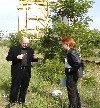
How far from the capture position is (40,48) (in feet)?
34.2

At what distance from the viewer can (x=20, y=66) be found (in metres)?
6.74

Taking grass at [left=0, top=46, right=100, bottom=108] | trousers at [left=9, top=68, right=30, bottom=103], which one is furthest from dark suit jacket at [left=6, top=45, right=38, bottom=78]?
grass at [left=0, top=46, right=100, bottom=108]

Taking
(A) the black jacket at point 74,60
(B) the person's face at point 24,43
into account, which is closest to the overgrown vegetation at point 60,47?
(B) the person's face at point 24,43

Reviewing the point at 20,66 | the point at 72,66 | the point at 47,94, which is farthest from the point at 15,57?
the point at 47,94

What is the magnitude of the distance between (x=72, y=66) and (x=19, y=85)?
4.82 feet

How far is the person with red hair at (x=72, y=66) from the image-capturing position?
598cm

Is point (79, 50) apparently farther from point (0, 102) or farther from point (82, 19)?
point (0, 102)

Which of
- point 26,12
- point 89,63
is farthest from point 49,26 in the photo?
point 26,12

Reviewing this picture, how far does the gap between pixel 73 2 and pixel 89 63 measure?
81.4 inches

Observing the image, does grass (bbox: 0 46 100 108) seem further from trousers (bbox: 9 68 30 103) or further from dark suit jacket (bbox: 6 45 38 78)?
dark suit jacket (bbox: 6 45 38 78)

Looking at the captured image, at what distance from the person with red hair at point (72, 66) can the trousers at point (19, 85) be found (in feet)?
3.61

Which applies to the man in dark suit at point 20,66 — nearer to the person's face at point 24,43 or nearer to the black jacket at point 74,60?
the person's face at point 24,43

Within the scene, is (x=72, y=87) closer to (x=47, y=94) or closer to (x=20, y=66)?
(x=20, y=66)

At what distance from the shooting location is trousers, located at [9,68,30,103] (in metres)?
6.82
